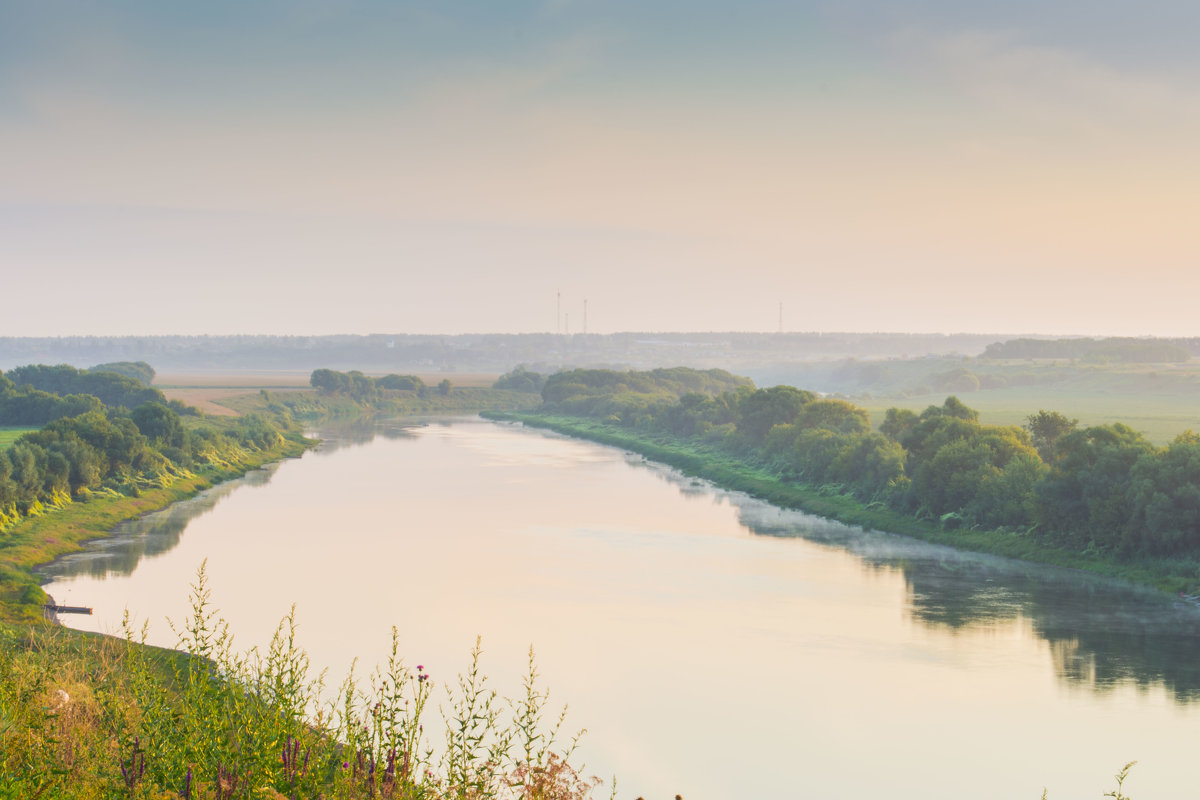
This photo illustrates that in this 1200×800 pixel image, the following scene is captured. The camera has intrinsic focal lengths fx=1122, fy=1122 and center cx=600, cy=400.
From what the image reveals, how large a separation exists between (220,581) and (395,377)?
128 m

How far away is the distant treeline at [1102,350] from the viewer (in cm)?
15912

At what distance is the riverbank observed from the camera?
3506 cm

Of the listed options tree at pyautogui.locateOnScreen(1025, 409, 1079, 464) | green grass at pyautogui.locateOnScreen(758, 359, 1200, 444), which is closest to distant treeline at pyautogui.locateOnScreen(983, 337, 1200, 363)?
green grass at pyautogui.locateOnScreen(758, 359, 1200, 444)

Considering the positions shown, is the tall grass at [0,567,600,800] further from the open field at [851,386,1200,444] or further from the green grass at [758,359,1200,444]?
the green grass at [758,359,1200,444]

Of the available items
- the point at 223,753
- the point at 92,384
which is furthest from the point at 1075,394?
the point at 223,753

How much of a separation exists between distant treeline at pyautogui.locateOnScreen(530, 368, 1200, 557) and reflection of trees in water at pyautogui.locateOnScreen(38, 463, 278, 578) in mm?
29567

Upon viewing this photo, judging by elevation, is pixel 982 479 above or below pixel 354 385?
above

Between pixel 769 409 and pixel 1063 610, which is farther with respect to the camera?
pixel 769 409

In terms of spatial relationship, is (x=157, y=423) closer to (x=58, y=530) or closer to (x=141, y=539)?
(x=141, y=539)

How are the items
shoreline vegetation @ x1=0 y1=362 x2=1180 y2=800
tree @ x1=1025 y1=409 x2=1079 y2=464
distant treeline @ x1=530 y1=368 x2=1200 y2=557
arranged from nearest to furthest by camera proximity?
shoreline vegetation @ x1=0 y1=362 x2=1180 y2=800
distant treeline @ x1=530 y1=368 x2=1200 y2=557
tree @ x1=1025 y1=409 x2=1079 y2=464

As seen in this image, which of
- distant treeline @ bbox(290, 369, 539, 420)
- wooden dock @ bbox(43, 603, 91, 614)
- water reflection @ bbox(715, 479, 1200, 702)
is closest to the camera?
water reflection @ bbox(715, 479, 1200, 702)

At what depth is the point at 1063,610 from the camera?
31109mm

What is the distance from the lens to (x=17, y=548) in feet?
119

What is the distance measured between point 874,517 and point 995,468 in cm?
553
